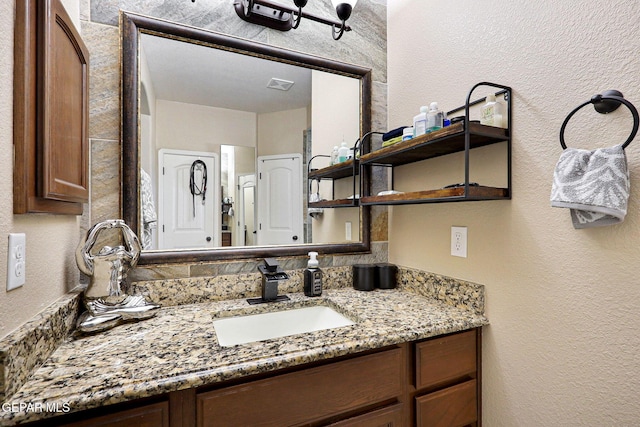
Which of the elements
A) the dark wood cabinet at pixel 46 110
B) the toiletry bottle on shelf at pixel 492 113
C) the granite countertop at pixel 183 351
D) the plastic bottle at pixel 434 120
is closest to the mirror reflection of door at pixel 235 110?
the dark wood cabinet at pixel 46 110

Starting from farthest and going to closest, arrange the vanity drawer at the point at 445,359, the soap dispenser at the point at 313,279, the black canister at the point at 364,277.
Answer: the black canister at the point at 364,277
the soap dispenser at the point at 313,279
the vanity drawer at the point at 445,359

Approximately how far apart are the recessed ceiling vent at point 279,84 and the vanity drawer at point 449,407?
143 centimetres

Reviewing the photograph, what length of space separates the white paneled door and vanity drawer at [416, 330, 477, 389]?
74 cm

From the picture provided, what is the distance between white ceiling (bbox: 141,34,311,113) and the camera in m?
1.29

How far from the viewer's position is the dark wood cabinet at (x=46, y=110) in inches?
28.6

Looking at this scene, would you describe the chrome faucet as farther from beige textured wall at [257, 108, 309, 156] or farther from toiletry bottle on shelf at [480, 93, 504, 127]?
toiletry bottle on shelf at [480, 93, 504, 127]

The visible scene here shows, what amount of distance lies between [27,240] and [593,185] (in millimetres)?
1427

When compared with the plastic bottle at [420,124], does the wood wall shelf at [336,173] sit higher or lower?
lower

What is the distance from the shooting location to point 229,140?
1.40m

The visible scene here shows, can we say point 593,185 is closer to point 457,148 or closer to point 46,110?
point 457,148

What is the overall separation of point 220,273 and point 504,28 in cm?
146

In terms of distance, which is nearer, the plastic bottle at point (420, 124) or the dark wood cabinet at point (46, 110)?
the dark wood cabinet at point (46, 110)

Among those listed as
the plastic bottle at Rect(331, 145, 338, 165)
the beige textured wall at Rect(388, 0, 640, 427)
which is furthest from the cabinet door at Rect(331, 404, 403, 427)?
the plastic bottle at Rect(331, 145, 338, 165)

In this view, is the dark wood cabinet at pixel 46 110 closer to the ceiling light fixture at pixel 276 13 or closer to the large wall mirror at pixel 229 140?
the large wall mirror at pixel 229 140
